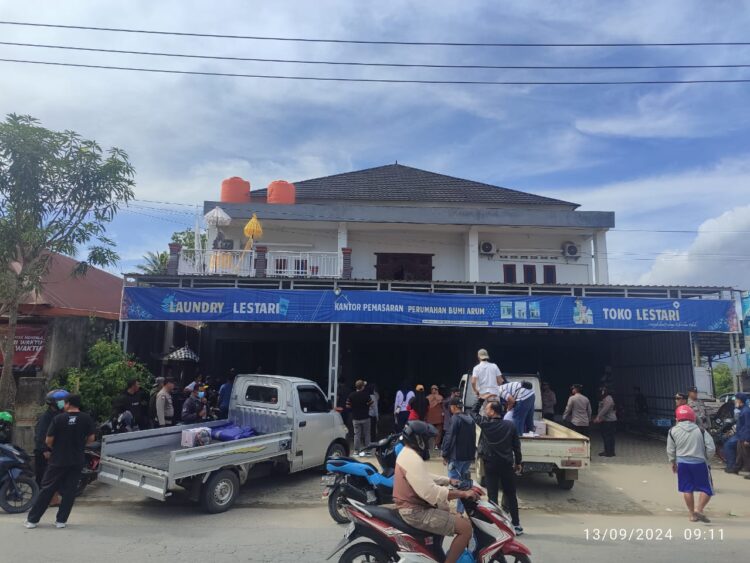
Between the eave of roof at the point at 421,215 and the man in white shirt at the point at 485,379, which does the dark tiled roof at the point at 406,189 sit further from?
the man in white shirt at the point at 485,379

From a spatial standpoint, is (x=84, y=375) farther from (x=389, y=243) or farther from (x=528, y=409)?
(x=389, y=243)

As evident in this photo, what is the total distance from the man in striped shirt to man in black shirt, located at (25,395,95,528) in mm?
6054

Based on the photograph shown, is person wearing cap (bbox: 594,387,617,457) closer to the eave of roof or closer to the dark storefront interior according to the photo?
the dark storefront interior

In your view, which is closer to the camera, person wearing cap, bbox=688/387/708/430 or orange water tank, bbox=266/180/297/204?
person wearing cap, bbox=688/387/708/430

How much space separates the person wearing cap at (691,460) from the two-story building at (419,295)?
561cm

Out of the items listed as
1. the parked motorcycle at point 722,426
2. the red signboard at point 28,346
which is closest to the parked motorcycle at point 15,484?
the red signboard at point 28,346

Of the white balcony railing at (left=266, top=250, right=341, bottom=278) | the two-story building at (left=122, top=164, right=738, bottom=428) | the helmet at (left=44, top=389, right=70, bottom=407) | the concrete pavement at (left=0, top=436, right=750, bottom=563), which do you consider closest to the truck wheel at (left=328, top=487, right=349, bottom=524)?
the concrete pavement at (left=0, top=436, right=750, bottom=563)

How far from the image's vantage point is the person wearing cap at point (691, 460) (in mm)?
6852

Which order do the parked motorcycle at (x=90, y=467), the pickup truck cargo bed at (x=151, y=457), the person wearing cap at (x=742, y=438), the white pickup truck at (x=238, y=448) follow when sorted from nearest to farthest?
the white pickup truck at (x=238, y=448) → the pickup truck cargo bed at (x=151, y=457) → the parked motorcycle at (x=90, y=467) → the person wearing cap at (x=742, y=438)

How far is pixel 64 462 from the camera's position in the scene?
6.28m

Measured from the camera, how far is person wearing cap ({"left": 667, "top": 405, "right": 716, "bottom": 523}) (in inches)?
270

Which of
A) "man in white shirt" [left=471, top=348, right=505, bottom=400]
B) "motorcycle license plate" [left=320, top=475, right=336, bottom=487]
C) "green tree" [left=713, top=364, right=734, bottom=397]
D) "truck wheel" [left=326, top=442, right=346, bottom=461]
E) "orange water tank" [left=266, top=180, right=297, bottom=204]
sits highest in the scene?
"orange water tank" [left=266, top=180, right=297, bottom=204]

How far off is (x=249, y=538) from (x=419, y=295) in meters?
7.69

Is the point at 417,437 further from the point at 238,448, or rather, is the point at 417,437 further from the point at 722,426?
the point at 722,426
